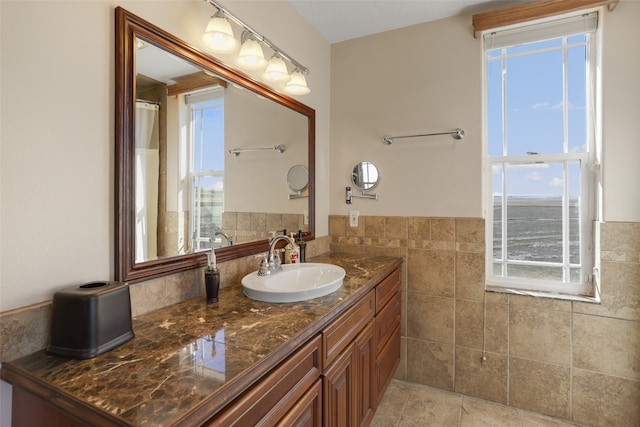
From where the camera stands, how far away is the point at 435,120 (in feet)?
7.22

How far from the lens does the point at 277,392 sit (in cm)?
90

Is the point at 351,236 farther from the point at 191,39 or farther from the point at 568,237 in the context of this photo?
the point at 191,39

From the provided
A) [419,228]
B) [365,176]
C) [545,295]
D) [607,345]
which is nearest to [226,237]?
[365,176]

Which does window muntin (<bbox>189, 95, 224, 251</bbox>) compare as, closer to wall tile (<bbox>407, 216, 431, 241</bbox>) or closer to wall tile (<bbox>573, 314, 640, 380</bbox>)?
wall tile (<bbox>407, 216, 431, 241</bbox>)

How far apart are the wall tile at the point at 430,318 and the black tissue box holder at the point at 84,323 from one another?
6.15ft

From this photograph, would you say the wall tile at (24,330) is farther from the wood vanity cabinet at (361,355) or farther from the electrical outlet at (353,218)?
the electrical outlet at (353,218)

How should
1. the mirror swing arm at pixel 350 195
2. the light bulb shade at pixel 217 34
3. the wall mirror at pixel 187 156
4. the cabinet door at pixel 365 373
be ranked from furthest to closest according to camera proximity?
the mirror swing arm at pixel 350 195 < the cabinet door at pixel 365 373 < the light bulb shade at pixel 217 34 < the wall mirror at pixel 187 156

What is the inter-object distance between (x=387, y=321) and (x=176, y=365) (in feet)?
4.66

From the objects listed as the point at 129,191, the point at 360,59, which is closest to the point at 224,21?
the point at 129,191

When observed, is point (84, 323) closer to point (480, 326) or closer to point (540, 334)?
point (480, 326)

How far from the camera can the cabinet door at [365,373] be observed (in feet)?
4.95

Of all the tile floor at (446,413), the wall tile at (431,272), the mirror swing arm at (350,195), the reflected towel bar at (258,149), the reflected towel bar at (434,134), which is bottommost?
the tile floor at (446,413)

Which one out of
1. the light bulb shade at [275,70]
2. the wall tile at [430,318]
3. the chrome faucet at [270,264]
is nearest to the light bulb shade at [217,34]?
the light bulb shade at [275,70]

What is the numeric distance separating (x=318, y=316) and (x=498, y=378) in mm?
1654
